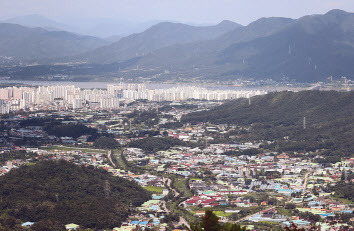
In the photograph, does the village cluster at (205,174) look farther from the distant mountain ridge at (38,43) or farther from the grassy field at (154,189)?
the distant mountain ridge at (38,43)

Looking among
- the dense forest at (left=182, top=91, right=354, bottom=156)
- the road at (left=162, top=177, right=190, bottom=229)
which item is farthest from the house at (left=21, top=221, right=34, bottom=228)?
the dense forest at (left=182, top=91, right=354, bottom=156)

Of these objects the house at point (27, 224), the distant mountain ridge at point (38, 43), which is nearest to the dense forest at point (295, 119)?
the house at point (27, 224)

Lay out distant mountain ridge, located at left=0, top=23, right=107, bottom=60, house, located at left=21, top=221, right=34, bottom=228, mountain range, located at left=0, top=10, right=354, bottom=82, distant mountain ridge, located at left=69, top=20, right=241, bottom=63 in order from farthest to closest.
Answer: distant mountain ridge, located at left=0, top=23, right=107, bottom=60, distant mountain ridge, located at left=69, top=20, right=241, bottom=63, mountain range, located at left=0, top=10, right=354, bottom=82, house, located at left=21, top=221, right=34, bottom=228

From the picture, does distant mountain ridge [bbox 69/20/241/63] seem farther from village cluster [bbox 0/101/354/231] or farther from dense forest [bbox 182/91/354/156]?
village cluster [bbox 0/101/354/231]

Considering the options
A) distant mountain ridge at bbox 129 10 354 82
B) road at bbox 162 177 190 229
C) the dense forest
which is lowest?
road at bbox 162 177 190 229

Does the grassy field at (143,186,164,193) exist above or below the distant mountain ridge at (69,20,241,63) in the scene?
below

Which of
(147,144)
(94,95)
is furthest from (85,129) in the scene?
(94,95)

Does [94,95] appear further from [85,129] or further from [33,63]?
[33,63]
